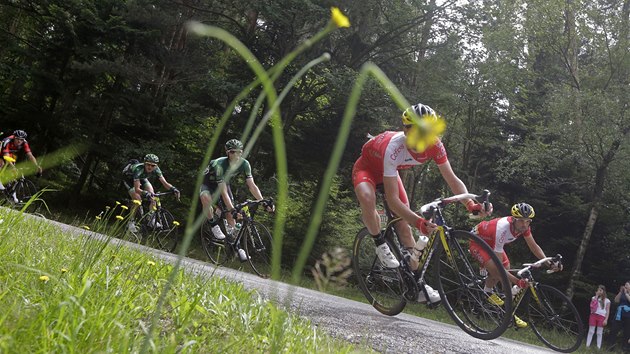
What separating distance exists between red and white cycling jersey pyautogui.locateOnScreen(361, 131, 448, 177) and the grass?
6.41 feet

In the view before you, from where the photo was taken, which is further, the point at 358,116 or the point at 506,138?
the point at 506,138

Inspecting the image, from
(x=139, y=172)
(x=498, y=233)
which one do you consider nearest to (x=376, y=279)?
(x=498, y=233)

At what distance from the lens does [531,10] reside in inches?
870

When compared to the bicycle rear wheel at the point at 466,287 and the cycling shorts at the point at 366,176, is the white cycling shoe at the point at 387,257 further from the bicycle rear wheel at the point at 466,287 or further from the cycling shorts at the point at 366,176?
the cycling shorts at the point at 366,176

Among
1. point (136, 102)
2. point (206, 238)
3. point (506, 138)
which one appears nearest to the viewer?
point (206, 238)

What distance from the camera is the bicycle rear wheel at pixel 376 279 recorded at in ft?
18.4

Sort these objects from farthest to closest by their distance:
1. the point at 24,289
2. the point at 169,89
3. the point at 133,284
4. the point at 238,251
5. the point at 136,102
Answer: the point at 169,89, the point at 136,102, the point at 238,251, the point at 133,284, the point at 24,289

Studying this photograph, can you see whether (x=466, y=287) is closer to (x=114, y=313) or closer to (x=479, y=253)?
(x=479, y=253)

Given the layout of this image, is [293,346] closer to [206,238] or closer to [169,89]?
[206,238]

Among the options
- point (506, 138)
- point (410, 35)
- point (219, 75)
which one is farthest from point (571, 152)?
point (219, 75)

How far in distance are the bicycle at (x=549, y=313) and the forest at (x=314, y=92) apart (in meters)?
8.86

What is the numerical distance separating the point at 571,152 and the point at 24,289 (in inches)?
850

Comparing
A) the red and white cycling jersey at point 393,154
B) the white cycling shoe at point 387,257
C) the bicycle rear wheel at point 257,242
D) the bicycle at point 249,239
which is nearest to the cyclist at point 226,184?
the bicycle at point 249,239

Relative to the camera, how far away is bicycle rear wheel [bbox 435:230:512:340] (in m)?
4.91
